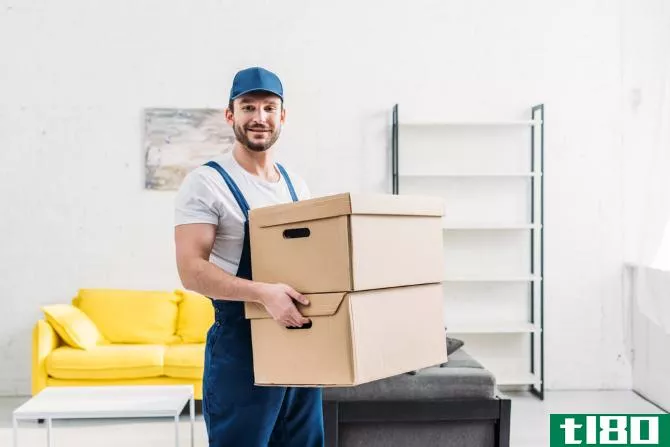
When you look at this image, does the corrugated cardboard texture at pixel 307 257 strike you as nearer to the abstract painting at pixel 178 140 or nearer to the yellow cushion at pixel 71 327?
the yellow cushion at pixel 71 327

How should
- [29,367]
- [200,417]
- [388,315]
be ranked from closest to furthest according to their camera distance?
[388,315] < [200,417] < [29,367]

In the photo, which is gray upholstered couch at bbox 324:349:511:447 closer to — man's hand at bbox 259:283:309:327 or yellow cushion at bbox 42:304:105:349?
man's hand at bbox 259:283:309:327

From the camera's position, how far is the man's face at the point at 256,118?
5.92 feet

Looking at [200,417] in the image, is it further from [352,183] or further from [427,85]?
[427,85]

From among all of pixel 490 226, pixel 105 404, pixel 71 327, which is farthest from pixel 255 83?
pixel 490 226

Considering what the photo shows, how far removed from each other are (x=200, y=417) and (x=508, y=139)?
2.68m

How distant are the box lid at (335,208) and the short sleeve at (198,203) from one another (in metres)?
0.10

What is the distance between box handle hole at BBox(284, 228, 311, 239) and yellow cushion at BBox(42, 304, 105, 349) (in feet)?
10.2

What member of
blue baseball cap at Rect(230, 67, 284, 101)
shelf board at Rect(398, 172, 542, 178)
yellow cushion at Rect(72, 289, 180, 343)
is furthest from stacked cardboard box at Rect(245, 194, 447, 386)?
yellow cushion at Rect(72, 289, 180, 343)

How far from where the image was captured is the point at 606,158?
16.6 ft

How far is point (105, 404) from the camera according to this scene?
318 centimetres

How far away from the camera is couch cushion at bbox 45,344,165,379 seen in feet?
14.0

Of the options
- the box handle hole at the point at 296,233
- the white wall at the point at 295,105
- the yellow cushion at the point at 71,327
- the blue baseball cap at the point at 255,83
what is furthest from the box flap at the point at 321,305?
the white wall at the point at 295,105

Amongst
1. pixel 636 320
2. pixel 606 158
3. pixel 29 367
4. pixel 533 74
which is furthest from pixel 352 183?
pixel 29 367
